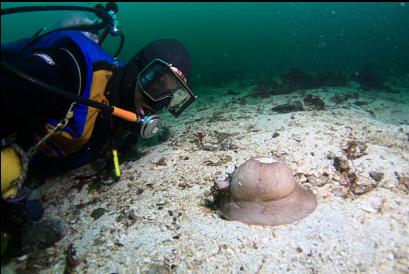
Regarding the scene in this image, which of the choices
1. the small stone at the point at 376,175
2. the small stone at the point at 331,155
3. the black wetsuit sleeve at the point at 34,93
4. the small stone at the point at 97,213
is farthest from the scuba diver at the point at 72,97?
the small stone at the point at 376,175

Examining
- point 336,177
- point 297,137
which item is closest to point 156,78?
point 297,137

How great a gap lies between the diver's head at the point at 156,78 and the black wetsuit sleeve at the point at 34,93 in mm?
Result: 737

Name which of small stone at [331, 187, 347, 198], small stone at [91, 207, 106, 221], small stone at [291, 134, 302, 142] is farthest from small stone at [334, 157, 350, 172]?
small stone at [91, 207, 106, 221]

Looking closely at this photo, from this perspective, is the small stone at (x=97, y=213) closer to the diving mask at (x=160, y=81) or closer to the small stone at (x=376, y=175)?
the diving mask at (x=160, y=81)

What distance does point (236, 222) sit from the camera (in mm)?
2918

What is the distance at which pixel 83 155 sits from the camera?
4.04 meters

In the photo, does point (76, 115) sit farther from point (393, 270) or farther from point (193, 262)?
point (393, 270)

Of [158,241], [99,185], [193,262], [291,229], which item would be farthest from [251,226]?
[99,185]

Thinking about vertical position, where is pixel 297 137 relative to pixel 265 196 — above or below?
below

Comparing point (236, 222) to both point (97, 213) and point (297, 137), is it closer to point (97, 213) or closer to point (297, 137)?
point (97, 213)

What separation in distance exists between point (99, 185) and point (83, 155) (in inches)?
20.4

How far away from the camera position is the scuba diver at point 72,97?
7.76 ft

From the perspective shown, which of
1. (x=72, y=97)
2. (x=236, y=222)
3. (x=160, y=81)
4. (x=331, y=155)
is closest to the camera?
(x=72, y=97)

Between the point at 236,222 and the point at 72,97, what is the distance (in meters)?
2.00
